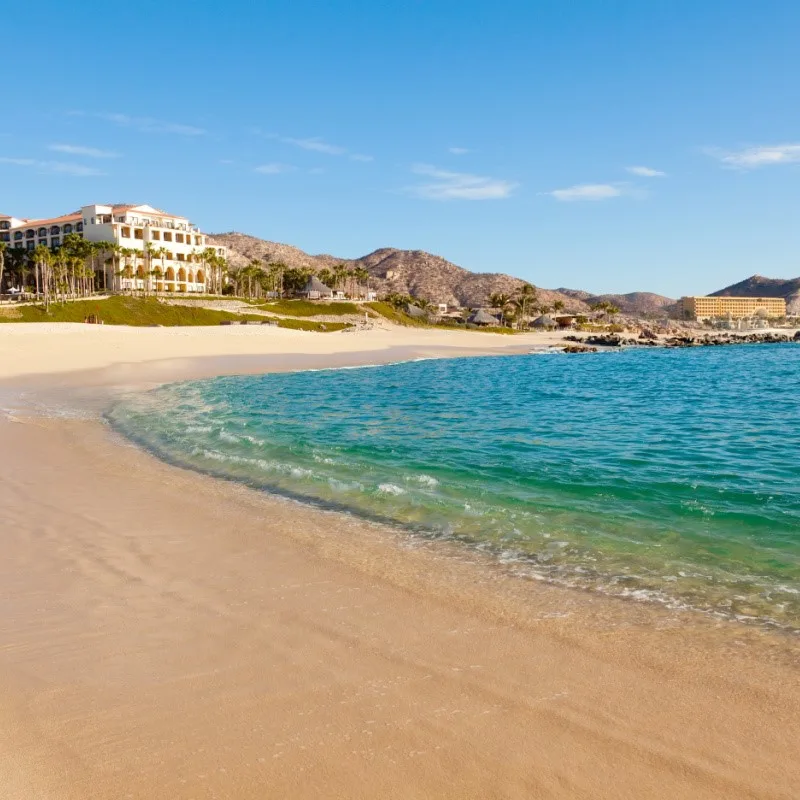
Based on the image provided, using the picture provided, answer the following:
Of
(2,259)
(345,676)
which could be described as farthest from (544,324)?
(345,676)

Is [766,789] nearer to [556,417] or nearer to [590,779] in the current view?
[590,779]

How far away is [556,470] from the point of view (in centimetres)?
1440

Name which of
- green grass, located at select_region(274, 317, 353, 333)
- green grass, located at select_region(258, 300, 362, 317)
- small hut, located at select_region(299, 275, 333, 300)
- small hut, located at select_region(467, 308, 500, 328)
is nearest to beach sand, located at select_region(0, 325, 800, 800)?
green grass, located at select_region(274, 317, 353, 333)

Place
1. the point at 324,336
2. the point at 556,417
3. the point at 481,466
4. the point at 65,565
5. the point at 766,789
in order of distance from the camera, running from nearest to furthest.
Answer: the point at 766,789, the point at 65,565, the point at 481,466, the point at 556,417, the point at 324,336

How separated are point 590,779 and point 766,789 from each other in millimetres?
1085

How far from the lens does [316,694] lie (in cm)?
521

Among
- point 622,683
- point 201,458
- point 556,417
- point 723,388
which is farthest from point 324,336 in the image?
point 622,683

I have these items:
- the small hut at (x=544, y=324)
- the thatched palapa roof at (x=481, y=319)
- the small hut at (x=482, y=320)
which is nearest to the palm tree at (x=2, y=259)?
the small hut at (x=482, y=320)

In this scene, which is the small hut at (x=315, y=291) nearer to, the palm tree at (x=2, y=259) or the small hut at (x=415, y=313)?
the small hut at (x=415, y=313)

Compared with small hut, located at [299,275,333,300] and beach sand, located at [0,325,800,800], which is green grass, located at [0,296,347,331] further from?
beach sand, located at [0,325,800,800]

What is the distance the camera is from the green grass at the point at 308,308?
338ft

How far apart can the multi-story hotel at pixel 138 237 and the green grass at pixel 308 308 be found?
889 inches

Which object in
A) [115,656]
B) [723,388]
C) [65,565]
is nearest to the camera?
[115,656]

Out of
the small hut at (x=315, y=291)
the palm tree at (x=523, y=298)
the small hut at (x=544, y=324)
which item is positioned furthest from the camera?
the palm tree at (x=523, y=298)
